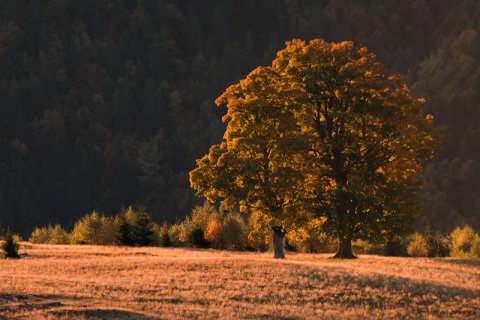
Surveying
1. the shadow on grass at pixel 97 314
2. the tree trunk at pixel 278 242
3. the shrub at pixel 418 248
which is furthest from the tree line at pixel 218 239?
the shadow on grass at pixel 97 314

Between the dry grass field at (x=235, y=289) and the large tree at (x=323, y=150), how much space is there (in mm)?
4544

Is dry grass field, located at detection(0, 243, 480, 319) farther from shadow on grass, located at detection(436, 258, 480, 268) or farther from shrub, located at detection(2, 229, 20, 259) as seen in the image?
shrub, located at detection(2, 229, 20, 259)

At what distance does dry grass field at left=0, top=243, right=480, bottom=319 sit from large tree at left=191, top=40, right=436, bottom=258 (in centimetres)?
454

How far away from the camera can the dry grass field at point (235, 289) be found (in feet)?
134

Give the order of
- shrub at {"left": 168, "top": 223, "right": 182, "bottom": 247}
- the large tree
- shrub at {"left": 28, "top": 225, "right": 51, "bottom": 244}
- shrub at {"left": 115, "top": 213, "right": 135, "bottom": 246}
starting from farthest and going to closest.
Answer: shrub at {"left": 28, "top": 225, "right": 51, "bottom": 244} → shrub at {"left": 168, "top": 223, "right": 182, "bottom": 247} → shrub at {"left": 115, "top": 213, "right": 135, "bottom": 246} → the large tree

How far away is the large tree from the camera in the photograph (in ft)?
209

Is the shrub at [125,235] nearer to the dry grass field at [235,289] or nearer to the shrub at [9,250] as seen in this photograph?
the shrub at [9,250]

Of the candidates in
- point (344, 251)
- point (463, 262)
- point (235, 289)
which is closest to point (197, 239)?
point (344, 251)

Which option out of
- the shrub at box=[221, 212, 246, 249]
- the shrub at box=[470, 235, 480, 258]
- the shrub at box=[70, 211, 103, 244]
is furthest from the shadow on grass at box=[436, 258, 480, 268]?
the shrub at box=[70, 211, 103, 244]

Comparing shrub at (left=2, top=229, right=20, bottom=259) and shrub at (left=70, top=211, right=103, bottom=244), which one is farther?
shrub at (left=70, top=211, right=103, bottom=244)

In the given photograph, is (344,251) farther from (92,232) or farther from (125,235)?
(92,232)

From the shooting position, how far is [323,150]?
6612 centimetres

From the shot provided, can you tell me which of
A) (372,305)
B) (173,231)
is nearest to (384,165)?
(372,305)

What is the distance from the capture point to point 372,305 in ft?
150
